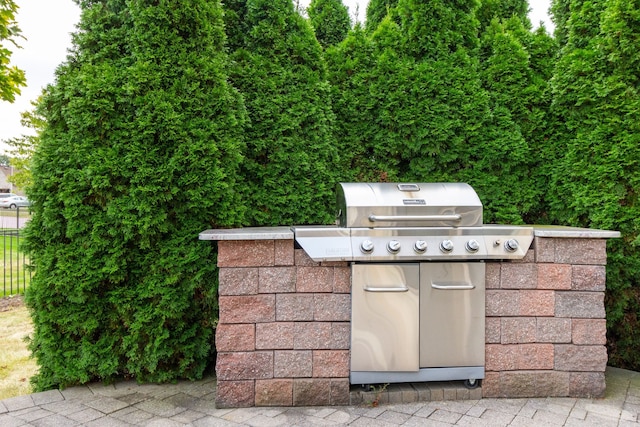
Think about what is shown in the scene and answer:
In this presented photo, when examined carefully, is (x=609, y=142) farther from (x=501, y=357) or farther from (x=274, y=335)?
(x=274, y=335)

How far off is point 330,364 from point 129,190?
169cm

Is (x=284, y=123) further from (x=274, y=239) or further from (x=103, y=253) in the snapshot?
(x=103, y=253)

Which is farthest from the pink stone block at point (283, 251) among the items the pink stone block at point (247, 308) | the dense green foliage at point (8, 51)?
the dense green foliage at point (8, 51)

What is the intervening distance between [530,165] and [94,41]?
11.4 feet

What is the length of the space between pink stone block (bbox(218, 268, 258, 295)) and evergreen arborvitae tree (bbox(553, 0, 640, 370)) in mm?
2532

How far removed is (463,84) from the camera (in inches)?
128

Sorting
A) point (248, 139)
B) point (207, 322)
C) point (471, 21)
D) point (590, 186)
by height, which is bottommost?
point (207, 322)

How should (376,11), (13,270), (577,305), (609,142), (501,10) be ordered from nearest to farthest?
(577,305), (609,142), (501,10), (376,11), (13,270)

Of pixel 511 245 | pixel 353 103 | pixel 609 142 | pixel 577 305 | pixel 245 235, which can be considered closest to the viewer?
pixel 245 235

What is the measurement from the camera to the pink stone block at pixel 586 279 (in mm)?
2465

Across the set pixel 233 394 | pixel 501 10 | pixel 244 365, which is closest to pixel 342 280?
pixel 244 365

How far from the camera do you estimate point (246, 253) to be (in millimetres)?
2318

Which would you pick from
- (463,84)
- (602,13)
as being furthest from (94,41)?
(602,13)

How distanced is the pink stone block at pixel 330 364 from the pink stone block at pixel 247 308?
0.37 metres
